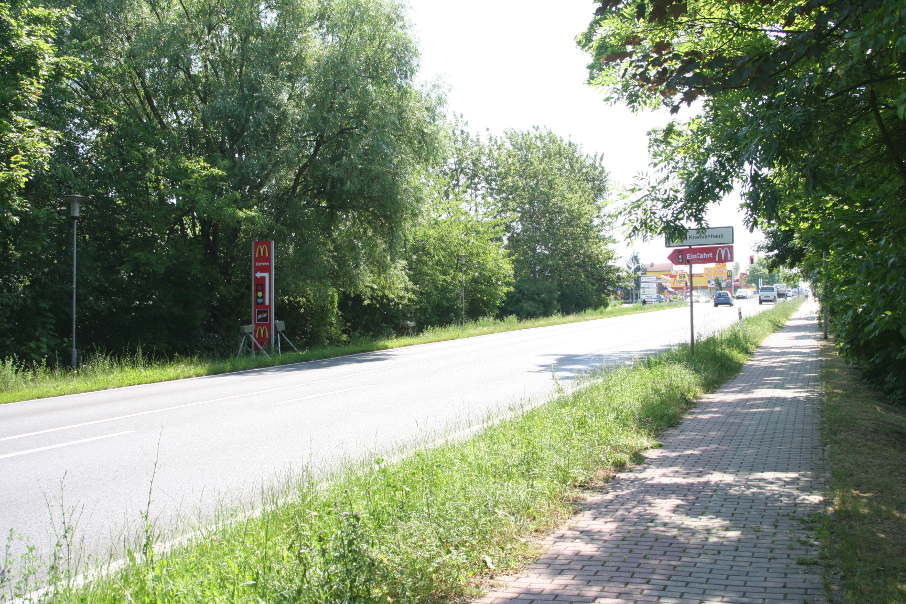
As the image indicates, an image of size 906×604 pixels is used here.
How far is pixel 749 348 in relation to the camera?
19906 mm

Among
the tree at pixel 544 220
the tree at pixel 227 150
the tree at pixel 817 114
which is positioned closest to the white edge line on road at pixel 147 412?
the tree at pixel 817 114

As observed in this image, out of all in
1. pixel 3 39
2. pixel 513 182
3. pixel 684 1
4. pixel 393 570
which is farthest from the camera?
pixel 513 182

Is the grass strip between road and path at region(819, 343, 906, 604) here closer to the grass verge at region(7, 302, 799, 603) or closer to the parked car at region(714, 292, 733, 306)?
the grass verge at region(7, 302, 799, 603)

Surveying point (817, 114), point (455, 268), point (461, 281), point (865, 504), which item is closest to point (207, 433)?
point (865, 504)

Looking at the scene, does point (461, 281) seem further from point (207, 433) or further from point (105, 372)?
point (207, 433)

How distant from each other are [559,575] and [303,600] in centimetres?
154

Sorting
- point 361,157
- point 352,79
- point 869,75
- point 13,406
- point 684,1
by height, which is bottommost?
point 13,406

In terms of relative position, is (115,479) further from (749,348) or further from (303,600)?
(749,348)

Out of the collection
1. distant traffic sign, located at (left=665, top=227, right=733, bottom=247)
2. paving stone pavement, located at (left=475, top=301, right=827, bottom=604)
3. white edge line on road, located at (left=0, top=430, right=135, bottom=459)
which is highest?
distant traffic sign, located at (left=665, top=227, right=733, bottom=247)

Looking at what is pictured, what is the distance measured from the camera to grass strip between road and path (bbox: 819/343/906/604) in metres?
3.97

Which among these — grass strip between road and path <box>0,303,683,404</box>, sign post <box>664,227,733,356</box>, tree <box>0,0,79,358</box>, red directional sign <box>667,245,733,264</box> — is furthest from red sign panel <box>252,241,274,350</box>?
red directional sign <box>667,245,733,264</box>

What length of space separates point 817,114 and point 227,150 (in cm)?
2119

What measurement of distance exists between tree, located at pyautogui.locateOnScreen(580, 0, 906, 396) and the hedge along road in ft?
14.8

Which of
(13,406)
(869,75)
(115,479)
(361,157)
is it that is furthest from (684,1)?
(361,157)
